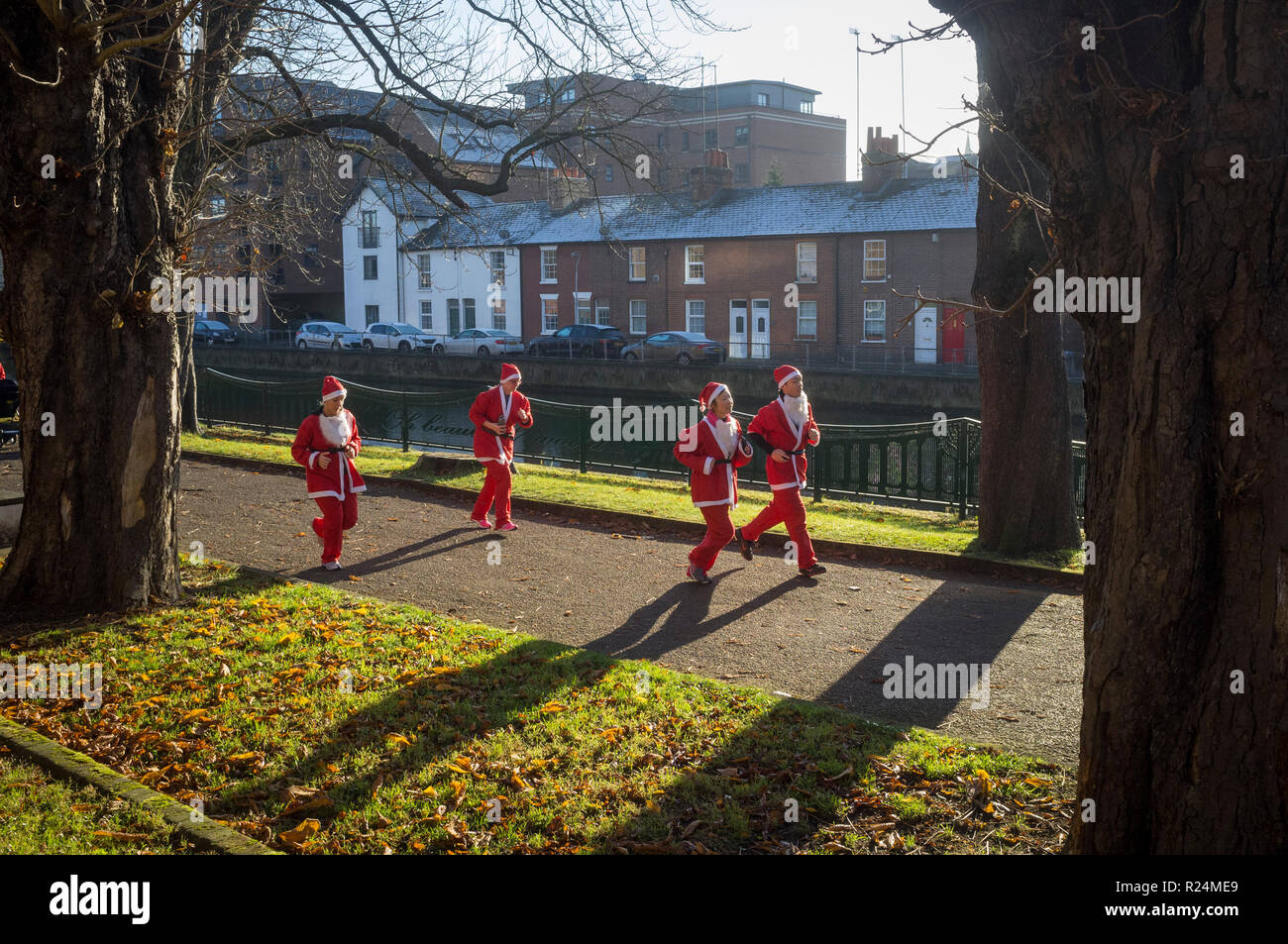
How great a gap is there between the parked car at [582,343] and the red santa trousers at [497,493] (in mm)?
35863

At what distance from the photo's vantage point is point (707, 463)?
1027 cm

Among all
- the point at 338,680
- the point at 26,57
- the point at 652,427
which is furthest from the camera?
the point at 652,427

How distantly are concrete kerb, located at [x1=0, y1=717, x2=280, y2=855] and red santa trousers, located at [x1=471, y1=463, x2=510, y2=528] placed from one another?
22.7ft

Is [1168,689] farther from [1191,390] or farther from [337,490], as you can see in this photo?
[337,490]

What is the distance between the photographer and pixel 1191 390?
3.77 metres

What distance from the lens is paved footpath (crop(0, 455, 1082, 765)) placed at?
7.17 meters

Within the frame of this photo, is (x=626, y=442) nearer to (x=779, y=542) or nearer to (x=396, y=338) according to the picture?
(x=779, y=542)

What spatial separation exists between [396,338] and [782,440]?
162ft

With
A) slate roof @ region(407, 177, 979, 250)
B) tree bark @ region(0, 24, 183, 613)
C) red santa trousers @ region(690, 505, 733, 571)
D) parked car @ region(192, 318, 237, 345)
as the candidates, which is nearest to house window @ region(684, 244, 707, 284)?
slate roof @ region(407, 177, 979, 250)

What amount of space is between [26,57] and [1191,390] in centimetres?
762

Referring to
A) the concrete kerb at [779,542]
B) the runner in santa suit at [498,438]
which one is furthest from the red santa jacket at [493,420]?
the concrete kerb at [779,542]


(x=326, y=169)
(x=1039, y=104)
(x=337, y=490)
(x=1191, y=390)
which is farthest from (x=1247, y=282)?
(x=326, y=169)

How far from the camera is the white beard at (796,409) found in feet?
34.5

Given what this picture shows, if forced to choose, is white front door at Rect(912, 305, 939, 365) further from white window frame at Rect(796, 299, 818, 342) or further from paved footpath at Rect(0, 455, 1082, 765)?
paved footpath at Rect(0, 455, 1082, 765)
